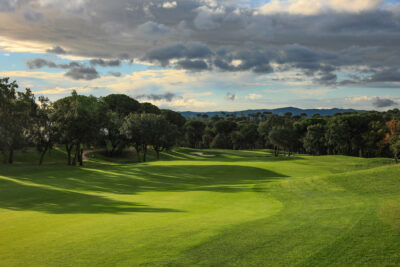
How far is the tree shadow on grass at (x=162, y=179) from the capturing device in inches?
1173

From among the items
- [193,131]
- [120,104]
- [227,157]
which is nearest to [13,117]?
[120,104]

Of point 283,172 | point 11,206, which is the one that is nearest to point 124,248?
point 11,206

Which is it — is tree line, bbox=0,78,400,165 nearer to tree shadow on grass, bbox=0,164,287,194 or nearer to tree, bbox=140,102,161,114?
tree, bbox=140,102,161,114

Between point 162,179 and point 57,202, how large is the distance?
16.4 m

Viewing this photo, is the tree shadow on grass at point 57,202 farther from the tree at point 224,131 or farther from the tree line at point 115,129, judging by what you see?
the tree at point 224,131

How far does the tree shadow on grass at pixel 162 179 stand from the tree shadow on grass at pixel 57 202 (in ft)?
11.8

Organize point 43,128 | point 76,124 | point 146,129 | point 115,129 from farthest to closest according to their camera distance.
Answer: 1. point 115,129
2. point 146,129
3. point 43,128
4. point 76,124

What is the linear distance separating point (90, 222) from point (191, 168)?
32512 millimetres

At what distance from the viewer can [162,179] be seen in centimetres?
3681

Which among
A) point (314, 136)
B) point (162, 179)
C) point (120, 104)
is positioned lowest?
point (162, 179)

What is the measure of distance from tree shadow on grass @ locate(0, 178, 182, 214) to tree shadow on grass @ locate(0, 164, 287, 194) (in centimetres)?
360

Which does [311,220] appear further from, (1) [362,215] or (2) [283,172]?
(2) [283,172]

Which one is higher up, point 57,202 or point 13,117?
point 13,117

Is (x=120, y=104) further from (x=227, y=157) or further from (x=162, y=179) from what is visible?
(x=162, y=179)
